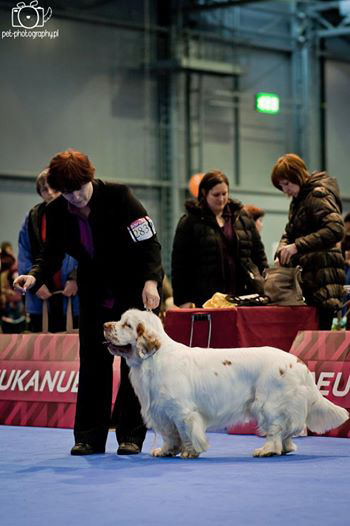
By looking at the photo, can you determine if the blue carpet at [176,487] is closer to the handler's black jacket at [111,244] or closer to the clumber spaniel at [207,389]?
the clumber spaniel at [207,389]

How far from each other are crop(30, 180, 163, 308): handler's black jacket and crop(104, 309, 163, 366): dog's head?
231mm

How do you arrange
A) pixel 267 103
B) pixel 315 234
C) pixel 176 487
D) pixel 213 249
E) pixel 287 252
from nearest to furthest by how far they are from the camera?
1. pixel 176 487
2. pixel 315 234
3. pixel 287 252
4. pixel 213 249
5. pixel 267 103

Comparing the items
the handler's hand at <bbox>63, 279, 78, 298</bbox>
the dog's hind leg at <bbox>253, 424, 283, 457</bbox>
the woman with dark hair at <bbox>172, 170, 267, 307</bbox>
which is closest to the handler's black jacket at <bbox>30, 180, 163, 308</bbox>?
the dog's hind leg at <bbox>253, 424, 283, 457</bbox>

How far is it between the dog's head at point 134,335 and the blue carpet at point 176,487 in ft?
1.72

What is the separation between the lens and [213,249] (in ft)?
23.7

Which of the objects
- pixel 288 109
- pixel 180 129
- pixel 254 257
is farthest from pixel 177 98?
pixel 254 257

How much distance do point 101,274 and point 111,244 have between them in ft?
0.52

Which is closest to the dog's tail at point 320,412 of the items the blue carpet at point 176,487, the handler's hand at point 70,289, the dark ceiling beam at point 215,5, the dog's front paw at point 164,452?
the blue carpet at point 176,487

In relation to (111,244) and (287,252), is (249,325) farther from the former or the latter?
(111,244)

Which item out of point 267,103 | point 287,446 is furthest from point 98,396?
point 267,103

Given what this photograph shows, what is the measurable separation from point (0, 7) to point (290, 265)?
10918 millimetres

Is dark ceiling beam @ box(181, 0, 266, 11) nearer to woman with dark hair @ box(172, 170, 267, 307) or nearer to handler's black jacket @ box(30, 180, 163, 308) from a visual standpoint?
woman with dark hair @ box(172, 170, 267, 307)

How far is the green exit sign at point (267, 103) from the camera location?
19938 millimetres

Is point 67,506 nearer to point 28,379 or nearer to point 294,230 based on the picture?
point 294,230
